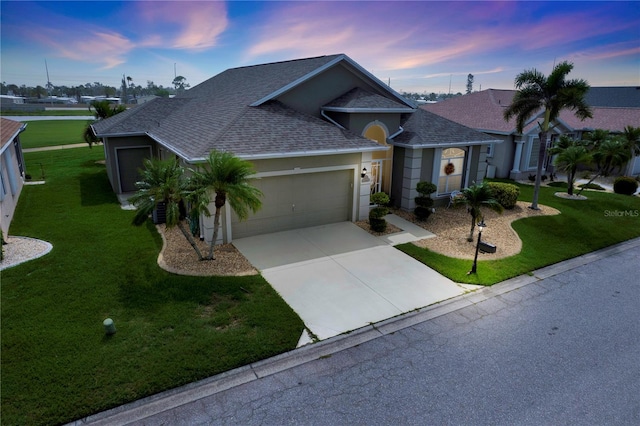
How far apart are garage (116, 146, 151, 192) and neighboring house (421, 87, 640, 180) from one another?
68.3 feet

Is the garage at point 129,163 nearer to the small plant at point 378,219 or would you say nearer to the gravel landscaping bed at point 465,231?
the small plant at point 378,219

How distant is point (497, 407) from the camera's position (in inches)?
261

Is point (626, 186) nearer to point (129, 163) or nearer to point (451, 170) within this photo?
point (451, 170)

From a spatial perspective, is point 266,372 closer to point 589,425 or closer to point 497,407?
point 497,407

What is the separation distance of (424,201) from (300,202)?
518cm

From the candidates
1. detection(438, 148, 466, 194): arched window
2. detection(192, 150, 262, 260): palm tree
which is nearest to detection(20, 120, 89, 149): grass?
detection(192, 150, 262, 260): palm tree

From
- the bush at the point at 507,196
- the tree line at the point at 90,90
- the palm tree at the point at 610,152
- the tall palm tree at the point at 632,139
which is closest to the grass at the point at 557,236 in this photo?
the bush at the point at 507,196

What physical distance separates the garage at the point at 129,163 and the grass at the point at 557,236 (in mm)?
14093

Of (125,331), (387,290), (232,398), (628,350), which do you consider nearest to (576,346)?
(628,350)

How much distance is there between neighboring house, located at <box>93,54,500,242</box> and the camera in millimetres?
13664

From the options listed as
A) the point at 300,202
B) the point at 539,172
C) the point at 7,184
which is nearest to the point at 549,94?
the point at 539,172

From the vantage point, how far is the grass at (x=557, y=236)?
11.9 meters

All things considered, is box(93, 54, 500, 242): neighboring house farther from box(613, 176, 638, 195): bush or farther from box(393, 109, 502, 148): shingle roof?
box(613, 176, 638, 195): bush

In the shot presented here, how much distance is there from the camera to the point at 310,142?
14.1 metres
